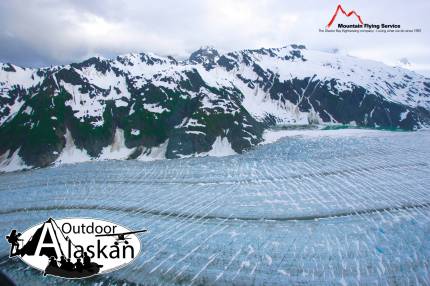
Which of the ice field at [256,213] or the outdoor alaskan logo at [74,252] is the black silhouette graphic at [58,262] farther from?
the ice field at [256,213]

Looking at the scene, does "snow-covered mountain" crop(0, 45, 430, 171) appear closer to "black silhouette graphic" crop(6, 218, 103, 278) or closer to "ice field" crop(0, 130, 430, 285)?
"ice field" crop(0, 130, 430, 285)

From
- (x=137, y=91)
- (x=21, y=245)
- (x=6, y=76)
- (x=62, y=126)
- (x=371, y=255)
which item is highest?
(x=6, y=76)

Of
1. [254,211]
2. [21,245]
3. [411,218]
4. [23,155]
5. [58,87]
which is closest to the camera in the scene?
[21,245]

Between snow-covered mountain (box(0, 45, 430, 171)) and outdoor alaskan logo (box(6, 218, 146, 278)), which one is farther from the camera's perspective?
snow-covered mountain (box(0, 45, 430, 171))

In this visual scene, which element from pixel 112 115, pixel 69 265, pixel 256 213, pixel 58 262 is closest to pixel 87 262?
pixel 69 265

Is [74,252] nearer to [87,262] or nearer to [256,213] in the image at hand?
[87,262]

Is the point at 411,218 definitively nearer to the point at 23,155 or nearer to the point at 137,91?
the point at 23,155

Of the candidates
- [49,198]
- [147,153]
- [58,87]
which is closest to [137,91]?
[58,87]

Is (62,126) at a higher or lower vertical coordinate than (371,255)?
higher

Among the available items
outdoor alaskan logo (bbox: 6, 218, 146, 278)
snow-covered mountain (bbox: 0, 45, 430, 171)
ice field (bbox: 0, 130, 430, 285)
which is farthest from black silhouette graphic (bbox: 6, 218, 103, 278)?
snow-covered mountain (bbox: 0, 45, 430, 171)

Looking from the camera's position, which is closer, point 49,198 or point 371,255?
point 371,255
